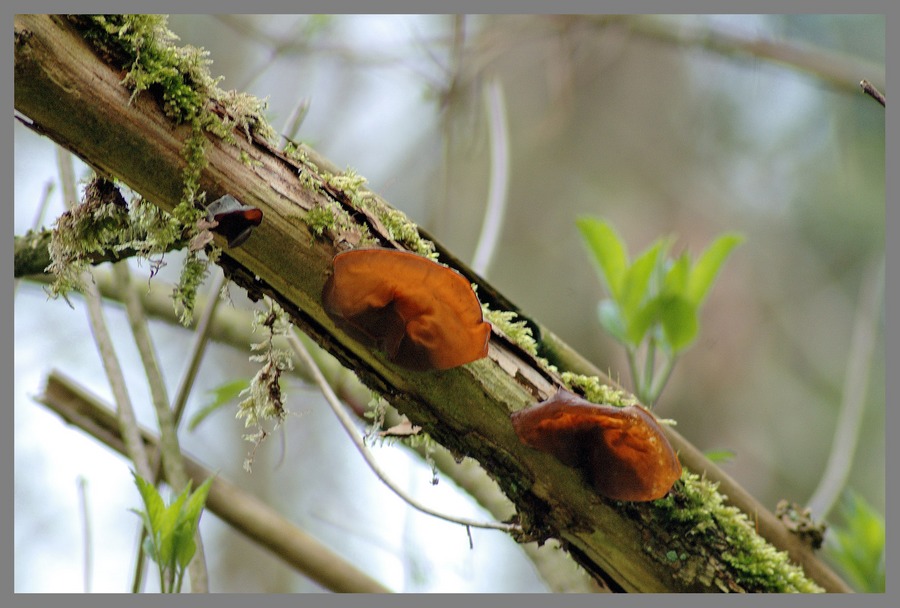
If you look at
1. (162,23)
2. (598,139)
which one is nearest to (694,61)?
(598,139)

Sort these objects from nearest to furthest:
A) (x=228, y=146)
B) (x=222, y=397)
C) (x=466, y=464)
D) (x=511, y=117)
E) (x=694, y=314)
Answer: (x=228, y=146) → (x=694, y=314) → (x=222, y=397) → (x=466, y=464) → (x=511, y=117)

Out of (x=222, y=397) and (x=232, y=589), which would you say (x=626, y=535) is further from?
(x=232, y=589)

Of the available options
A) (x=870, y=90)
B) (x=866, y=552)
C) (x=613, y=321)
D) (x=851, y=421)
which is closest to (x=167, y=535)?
(x=613, y=321)

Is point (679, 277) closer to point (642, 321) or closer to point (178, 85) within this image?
point (642, 321)

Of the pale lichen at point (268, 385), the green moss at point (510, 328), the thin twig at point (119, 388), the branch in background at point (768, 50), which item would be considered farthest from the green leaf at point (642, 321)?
the branch in background at point (768, 50)

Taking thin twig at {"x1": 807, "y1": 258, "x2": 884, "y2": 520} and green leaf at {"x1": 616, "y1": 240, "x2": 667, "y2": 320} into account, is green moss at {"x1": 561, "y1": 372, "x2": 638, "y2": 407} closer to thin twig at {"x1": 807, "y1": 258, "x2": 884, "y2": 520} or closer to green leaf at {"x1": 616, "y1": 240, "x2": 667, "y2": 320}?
green leaf at {"x1": 616, "y1": 240, "x2": 667, "y2": 320}

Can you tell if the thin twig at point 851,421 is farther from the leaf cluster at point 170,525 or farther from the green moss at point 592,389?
the leaf cluster at point 170,525
